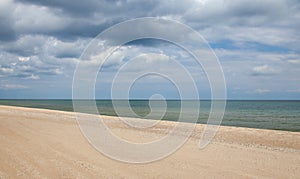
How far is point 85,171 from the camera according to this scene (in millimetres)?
11055

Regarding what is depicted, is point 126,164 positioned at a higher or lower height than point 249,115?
higher

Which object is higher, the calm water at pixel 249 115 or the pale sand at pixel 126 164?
the pale sand at pixel 126 164

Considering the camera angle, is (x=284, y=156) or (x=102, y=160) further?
(x=284, y=156)

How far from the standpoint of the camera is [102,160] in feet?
43.0

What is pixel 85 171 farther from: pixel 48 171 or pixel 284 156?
pixel 284 156

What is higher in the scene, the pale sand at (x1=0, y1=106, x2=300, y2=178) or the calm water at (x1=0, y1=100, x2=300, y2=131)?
the pale sand at (x1=0, y1=106, x2=300, y2=178)

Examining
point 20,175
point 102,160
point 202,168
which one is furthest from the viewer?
point 102,160

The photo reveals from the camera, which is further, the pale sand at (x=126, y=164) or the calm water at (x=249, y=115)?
the calm water at (x=249, y=115)

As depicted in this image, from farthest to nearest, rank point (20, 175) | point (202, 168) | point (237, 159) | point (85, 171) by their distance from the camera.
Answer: point (237, 159)
point (202, 168)
point (85, 171)
point (20, 175)

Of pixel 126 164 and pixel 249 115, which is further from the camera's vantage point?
pixel 249 115

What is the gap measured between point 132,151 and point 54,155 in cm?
364

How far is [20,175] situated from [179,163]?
19.0ft

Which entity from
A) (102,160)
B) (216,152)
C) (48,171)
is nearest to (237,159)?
(216,152)

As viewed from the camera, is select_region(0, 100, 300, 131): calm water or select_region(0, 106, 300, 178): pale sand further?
select_region(0, 100, 300, 131): calm water
